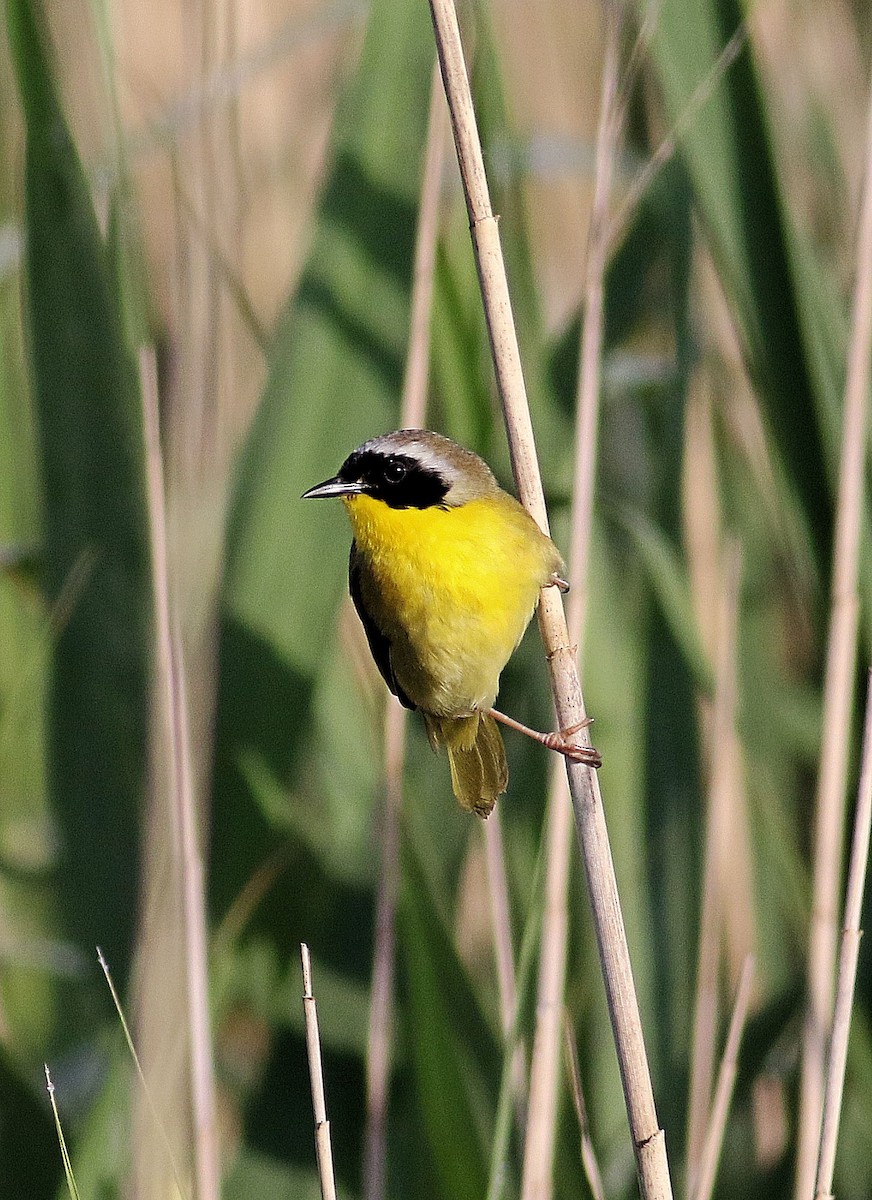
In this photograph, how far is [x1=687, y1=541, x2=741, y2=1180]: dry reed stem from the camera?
1918mm

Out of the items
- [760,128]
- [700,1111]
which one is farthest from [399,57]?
[700,1111]

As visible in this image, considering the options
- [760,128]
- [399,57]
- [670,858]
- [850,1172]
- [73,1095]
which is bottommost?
[850,1172]

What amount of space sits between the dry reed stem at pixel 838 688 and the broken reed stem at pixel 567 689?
570 mm

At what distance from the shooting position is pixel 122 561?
2328 mm

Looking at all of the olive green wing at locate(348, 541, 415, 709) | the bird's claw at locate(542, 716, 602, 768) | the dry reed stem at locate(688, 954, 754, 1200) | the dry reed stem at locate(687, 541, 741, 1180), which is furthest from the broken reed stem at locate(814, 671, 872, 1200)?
the olive green wing at locate(348, 541, 415, 709)

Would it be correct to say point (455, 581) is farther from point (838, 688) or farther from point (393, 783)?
point (838, 688)

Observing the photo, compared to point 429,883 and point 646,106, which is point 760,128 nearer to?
point 646,106

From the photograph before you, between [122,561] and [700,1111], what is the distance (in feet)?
4.15

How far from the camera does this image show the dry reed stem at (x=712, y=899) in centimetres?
192

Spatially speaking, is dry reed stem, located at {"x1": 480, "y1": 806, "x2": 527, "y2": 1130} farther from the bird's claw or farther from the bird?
the bird's claw

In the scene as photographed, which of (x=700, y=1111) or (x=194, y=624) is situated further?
(x=194, y=624)

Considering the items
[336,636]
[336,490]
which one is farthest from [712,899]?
[336,490]

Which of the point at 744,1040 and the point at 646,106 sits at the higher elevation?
the point at 646,106

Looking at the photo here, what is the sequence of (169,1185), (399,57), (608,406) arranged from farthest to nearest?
(608,406) → (399,57) → (169,1185)
